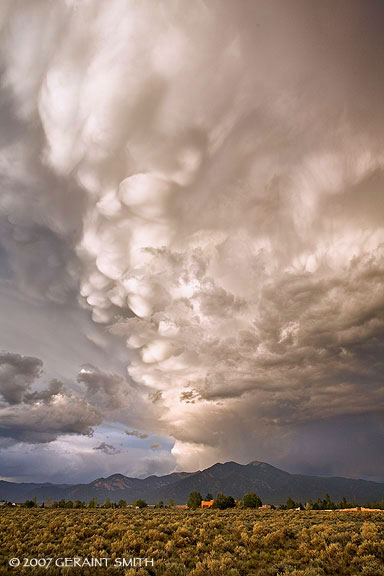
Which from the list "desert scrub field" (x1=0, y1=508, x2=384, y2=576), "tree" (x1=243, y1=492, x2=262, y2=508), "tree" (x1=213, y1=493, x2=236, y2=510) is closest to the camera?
"desert scrub field" (x1=0, y1=508, x2=384, y2=576)

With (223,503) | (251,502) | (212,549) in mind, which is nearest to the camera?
(212,549)

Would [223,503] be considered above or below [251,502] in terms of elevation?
above

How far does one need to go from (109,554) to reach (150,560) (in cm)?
348

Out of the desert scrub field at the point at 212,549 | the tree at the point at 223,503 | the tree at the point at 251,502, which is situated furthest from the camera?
the tree at the point at 251,502

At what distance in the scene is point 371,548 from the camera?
20.0 meters

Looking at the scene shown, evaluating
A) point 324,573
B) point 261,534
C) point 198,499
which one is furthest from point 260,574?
point 198,499

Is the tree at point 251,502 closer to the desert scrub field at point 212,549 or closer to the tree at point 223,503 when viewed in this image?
the tree at point 223,503

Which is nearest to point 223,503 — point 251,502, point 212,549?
point 251,502

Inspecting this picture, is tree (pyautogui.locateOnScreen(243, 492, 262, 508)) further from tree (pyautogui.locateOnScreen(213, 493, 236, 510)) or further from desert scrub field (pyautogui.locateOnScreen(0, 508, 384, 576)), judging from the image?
desert scrub field (pyautogui.locateOnScreen(0, 508, 384, 576))

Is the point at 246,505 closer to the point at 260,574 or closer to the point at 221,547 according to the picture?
the point at 221,547

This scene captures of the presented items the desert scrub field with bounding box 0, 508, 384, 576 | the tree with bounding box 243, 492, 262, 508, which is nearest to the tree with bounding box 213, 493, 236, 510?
the tree with bounding box 243, 492, 262, 508

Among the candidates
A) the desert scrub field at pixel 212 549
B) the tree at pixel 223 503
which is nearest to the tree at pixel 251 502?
the tree at pixel 223 503

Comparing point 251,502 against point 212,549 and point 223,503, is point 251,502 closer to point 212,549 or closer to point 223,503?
point 223,503

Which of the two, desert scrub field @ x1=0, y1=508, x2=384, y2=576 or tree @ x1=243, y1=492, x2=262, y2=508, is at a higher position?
desert scrub field @ x1=0, y1=508, x2=384, y2=576
